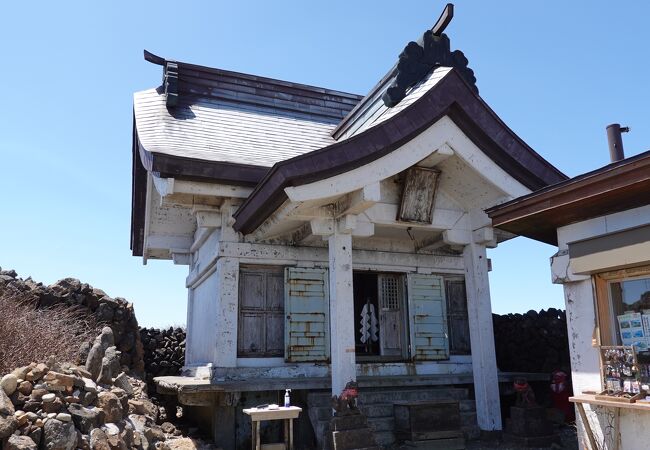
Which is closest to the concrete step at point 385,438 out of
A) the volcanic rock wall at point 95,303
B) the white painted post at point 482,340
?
the white painted post at point 482,340

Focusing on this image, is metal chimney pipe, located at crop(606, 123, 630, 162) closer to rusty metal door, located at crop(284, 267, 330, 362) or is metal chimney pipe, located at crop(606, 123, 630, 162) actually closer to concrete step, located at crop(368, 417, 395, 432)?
concrete step, located at crop(368, 417, 395, 432)

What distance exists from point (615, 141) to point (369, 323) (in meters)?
6.69

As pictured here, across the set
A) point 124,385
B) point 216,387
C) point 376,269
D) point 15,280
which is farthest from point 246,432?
point 15,280

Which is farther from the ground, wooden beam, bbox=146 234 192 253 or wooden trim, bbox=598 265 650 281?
wooden beam, bbox=146 234 192 253

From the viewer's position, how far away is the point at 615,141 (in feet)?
16.6

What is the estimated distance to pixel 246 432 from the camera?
7496 millimetres

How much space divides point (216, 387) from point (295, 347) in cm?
163

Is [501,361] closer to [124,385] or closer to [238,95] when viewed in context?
[124,385]

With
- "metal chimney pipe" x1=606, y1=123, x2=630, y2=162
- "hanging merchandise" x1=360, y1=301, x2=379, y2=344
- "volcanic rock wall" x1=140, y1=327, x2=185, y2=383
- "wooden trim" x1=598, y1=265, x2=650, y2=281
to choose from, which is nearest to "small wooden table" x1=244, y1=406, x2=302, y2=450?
"wooden trim" x1=598, y1=265, x2=650, y2=281

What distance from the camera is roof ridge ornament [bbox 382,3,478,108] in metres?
8.10

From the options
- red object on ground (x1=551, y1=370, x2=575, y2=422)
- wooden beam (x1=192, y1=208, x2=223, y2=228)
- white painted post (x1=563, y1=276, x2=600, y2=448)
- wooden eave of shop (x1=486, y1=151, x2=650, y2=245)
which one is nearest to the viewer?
wooden eave of shop (x1=486, y1=151, x2=650, y2=245)

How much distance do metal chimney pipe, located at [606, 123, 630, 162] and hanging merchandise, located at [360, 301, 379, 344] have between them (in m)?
6.37

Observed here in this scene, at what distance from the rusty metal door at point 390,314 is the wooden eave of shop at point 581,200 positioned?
395 centimetres

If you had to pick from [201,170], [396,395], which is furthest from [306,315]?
A: [201,170]
